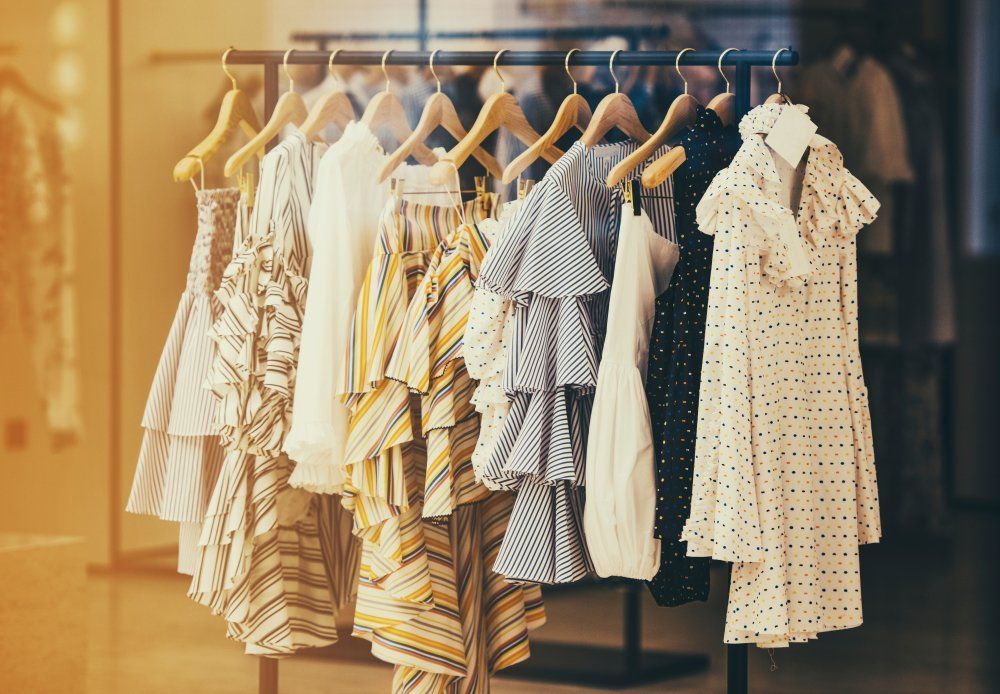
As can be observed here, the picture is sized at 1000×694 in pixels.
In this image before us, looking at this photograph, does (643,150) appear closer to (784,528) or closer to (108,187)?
(784,528)

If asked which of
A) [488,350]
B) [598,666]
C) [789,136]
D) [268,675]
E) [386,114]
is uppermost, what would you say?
[386,114]

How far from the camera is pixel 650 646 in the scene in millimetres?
4043

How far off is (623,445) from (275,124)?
3.45ft

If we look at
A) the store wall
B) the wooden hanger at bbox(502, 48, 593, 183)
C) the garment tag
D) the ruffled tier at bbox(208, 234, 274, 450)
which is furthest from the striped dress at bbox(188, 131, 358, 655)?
the store wall

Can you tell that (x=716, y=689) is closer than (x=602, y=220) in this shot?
No

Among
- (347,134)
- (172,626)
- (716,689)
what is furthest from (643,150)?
(172,626)

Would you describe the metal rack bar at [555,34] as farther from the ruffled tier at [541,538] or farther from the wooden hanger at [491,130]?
the ruffled tier at [541,538]

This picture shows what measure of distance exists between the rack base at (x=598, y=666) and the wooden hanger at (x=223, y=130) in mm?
1604

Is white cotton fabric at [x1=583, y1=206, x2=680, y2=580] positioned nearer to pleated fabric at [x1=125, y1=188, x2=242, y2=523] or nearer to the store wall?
pleated fabric at [x1=125, y1=188, x2=242, y2=523]

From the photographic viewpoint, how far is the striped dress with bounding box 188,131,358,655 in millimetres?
2836

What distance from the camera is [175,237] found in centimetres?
423

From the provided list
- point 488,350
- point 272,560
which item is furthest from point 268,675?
point 488,350

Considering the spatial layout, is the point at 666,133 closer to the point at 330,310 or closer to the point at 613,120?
the point at 613,120

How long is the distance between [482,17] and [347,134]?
1.11 meters
